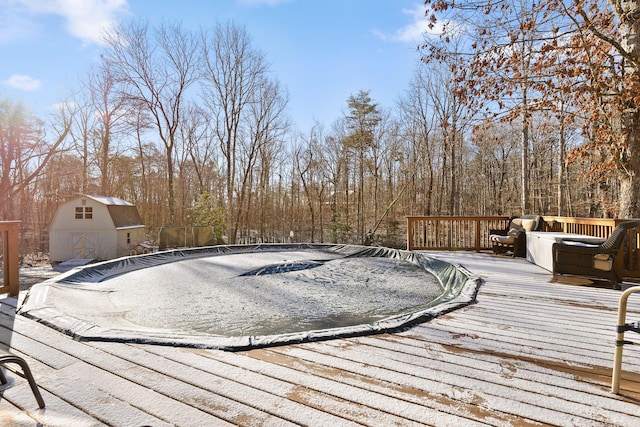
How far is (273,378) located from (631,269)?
4690 millimetres

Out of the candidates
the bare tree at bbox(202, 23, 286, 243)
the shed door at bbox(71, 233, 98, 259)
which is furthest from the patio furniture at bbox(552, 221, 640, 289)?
the shed door at bbox(71, 233, 98, 259)

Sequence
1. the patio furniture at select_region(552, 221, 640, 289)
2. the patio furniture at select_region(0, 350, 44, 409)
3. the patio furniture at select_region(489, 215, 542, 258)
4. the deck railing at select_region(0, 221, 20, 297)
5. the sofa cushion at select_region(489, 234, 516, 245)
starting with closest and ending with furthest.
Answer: the patio furniture at select_region(0, 350, 44, 409) < the deck railing at select_region(0, 221, 20, 297) < the patio furniture at select_region(552, 221, 640, 289) < the patio furniture at select_region(489, 215, 542, 258) < the sofa cushion at select_region(489, 234, 516, 245)

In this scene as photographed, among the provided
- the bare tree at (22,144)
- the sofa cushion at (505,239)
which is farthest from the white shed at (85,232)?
the sofa cushion at (505,239)

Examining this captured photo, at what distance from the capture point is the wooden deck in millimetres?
1306

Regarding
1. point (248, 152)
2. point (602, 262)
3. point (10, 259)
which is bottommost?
point (602, 262)

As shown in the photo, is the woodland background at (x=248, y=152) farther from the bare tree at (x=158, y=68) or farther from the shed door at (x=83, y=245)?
the shed door at (x=83, y=245)

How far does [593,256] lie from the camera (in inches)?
142

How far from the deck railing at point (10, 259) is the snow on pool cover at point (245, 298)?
0.18 metres

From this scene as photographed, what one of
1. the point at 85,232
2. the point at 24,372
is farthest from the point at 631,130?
the point at 85,232

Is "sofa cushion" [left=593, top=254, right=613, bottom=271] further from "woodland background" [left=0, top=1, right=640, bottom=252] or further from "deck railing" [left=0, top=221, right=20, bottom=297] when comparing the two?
"woodland background" [left=0, top=1, right=640, bottom=252]

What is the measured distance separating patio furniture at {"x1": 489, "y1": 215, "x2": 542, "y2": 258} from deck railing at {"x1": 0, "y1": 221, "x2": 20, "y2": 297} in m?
6.92

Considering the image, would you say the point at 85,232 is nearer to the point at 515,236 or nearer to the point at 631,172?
the point at 515,236

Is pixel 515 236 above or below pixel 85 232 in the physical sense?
above

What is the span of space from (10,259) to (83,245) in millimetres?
11361
